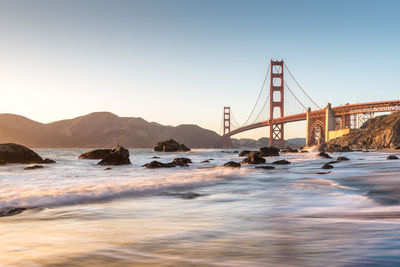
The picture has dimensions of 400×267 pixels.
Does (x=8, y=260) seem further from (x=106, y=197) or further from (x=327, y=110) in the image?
(x=327, y=110)

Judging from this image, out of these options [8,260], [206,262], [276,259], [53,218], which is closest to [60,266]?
[8,260]

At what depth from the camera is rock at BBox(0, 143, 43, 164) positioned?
18809 mm

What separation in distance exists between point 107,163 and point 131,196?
12315mm

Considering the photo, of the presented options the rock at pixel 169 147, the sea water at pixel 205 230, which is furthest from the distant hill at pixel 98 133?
the sea water at pixel 205 230

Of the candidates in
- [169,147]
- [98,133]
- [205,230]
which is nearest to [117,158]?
[205,230]

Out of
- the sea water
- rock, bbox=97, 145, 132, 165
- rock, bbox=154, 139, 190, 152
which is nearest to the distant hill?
rock, bbox=154, 139, 190, 152

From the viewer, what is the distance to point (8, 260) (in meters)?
2.63

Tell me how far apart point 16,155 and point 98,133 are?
494ft

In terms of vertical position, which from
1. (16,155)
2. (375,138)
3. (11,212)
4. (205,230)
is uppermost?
(375,138)

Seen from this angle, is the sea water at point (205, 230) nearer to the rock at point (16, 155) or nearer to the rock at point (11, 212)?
the rock at point (11, 212)

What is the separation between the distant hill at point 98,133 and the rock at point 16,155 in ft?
394

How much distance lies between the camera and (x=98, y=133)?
163m

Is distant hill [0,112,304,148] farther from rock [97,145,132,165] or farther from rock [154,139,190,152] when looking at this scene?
rock [97,145,132,165]

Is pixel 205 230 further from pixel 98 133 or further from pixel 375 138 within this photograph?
pixel 98 133
